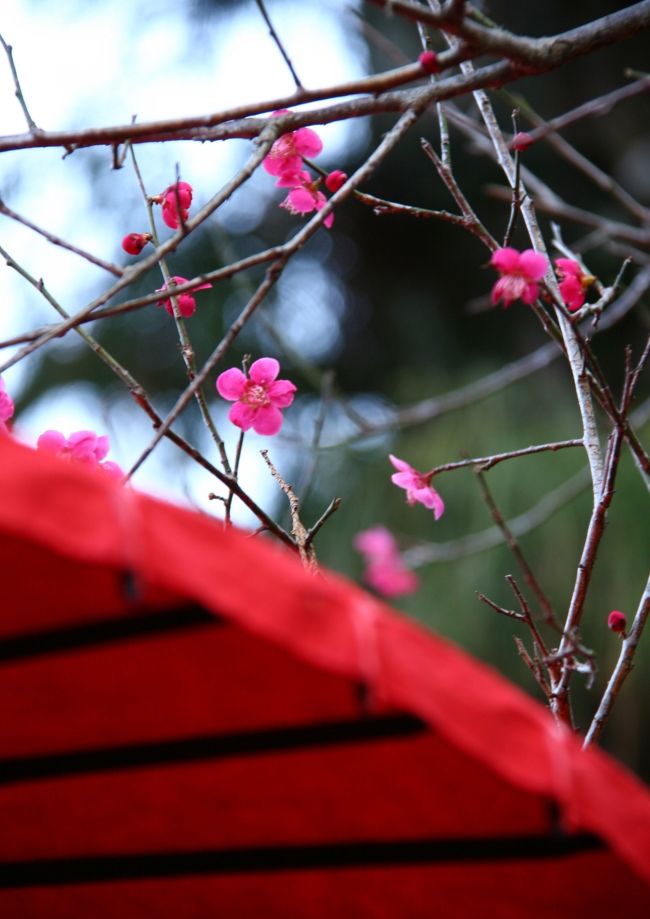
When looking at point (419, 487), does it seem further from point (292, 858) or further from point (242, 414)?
point (292, 858)

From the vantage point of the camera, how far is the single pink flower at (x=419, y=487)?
1193mm

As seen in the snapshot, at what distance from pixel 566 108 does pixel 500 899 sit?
4.18m

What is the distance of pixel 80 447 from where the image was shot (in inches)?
42.6

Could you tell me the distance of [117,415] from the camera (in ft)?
12.5

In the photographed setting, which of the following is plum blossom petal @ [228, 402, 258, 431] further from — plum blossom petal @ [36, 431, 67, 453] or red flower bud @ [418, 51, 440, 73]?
red flower bud @ [418, 51, 440, 73]

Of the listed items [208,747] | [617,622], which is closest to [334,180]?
[617,622]

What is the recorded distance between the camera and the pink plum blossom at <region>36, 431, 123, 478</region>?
42.2 inches

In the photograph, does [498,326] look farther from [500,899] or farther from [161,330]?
[500,899]

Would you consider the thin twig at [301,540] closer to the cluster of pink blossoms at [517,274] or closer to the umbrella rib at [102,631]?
the cluster of pink blossoms at [517,274]

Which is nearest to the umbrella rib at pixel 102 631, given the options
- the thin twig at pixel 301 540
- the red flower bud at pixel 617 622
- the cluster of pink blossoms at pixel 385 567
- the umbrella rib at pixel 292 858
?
the umbrella rib at pixel 292 858

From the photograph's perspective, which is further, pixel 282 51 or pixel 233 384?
pixel 233 384

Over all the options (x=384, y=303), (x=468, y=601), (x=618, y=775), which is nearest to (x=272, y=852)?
(x=618, y=775)

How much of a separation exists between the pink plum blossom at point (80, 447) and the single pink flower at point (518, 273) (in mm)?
428

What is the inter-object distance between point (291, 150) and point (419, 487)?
41 cm
